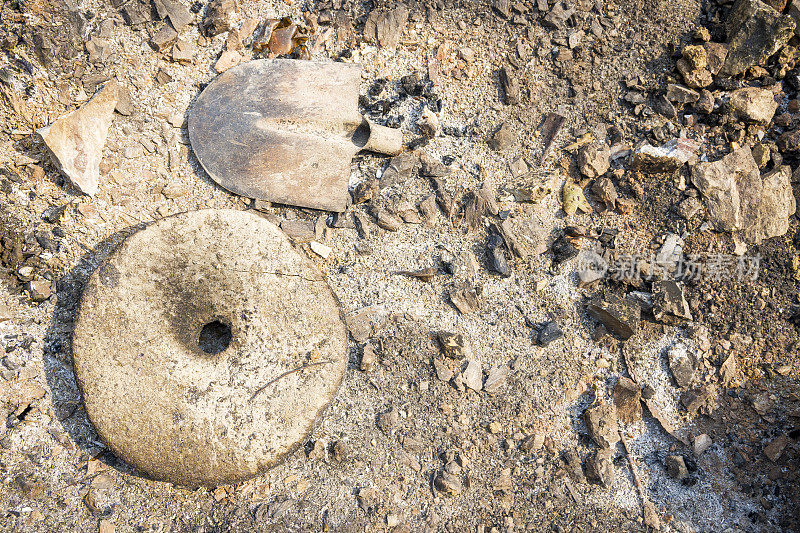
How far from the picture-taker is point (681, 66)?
2631 mm

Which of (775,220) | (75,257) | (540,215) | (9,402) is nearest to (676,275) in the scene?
(775,220)

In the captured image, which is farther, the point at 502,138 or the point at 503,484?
the point at 502,138

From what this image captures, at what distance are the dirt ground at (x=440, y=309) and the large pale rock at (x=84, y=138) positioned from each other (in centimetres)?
6

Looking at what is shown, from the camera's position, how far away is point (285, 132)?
2.50 meters

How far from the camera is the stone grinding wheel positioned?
82.7 inches

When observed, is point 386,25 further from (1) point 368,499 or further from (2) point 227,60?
(1) point 368,499

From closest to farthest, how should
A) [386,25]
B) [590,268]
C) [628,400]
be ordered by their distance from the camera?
[628,400]
[590,268]
[386,25]

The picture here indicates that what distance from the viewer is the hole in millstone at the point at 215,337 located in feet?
7.58

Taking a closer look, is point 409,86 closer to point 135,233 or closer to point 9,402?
point 135,233

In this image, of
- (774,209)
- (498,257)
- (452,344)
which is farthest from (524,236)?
(774,209)

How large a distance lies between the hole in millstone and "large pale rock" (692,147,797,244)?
8.66 feet

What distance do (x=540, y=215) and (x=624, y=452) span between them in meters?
1.32

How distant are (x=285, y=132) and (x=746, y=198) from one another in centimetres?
255

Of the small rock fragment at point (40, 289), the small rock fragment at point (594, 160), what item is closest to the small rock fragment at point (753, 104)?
the small rock fragment at point (594, 160)
